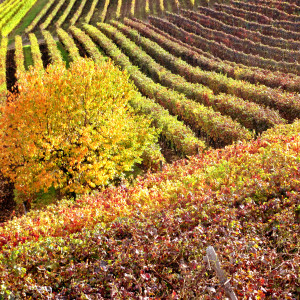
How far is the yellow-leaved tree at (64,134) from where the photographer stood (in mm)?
21234

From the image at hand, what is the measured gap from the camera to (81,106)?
23.0m

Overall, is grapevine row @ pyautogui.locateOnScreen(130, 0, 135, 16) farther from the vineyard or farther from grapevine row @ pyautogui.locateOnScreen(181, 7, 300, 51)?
the vineyard

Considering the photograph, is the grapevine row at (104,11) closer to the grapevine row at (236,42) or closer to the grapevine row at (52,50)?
the grapevine row at (52,50)

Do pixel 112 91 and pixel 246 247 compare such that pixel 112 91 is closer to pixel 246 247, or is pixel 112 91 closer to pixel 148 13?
pixel 246 247

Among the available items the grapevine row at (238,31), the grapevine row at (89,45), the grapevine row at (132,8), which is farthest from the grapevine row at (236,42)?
the grapevine row at (89,45)

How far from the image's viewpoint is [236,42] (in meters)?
51.7

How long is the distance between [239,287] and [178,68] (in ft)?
126

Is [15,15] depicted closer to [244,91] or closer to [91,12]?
[91,12]

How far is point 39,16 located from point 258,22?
56363 mm

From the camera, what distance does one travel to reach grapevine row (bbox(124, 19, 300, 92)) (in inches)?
1227

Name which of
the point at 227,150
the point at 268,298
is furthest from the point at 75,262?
the point at 227,150

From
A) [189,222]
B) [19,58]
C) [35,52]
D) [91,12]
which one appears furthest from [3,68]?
[189,222]

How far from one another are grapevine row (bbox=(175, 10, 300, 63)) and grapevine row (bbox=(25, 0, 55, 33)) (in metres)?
35.2

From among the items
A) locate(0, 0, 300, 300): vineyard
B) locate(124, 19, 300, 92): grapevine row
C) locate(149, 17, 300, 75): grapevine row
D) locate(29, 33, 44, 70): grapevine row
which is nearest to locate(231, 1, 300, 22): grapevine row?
locate(149, 17, 300, 75): grapevine row
